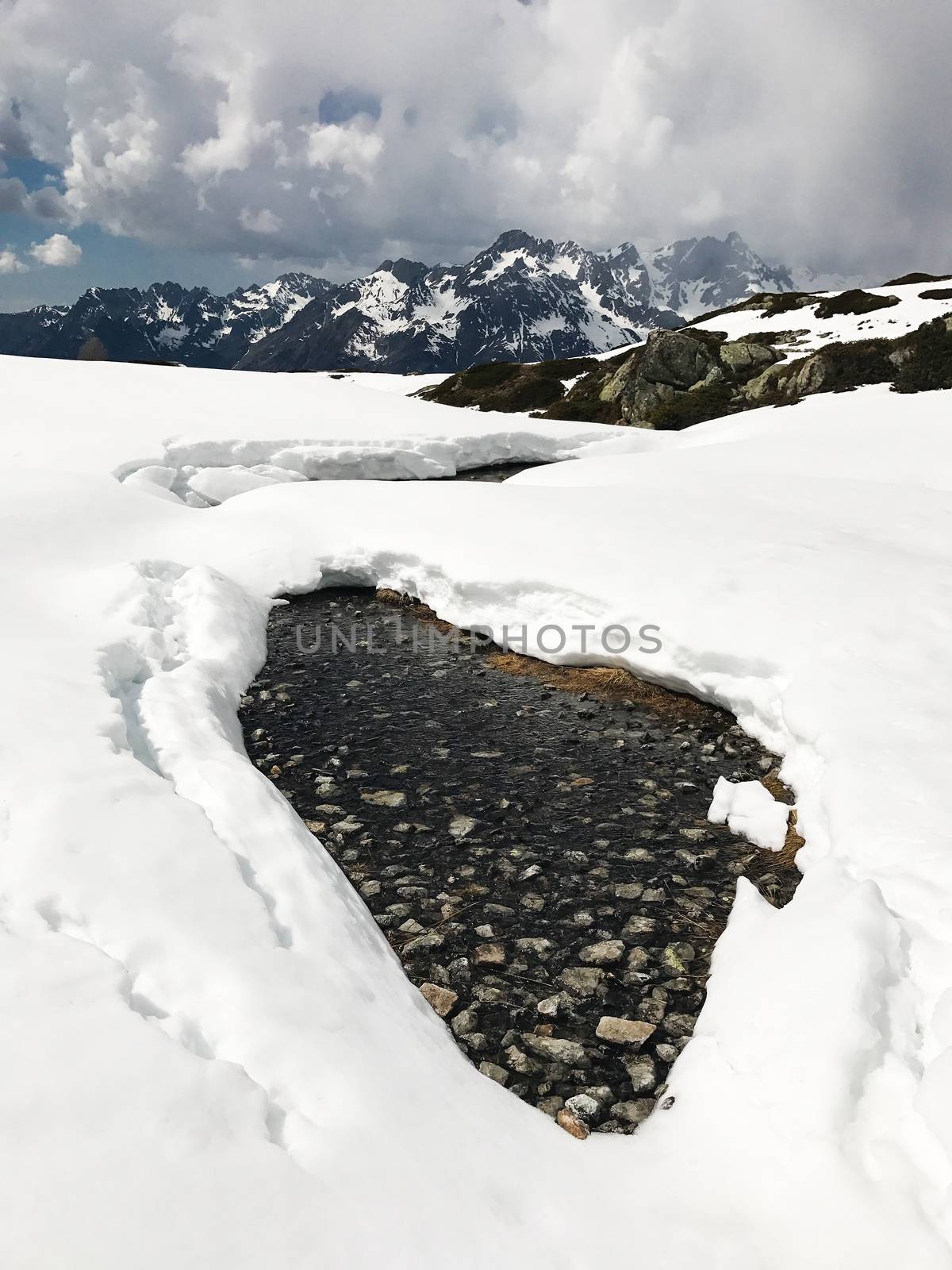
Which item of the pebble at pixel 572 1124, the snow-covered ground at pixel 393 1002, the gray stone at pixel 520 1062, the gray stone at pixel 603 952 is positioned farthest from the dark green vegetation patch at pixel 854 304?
the pebble at pixel 572 1124

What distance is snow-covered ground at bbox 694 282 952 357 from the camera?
201ft

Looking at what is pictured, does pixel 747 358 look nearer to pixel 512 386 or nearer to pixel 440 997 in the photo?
pixel 512 386

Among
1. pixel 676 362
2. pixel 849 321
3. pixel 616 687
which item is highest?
pixel 849 321

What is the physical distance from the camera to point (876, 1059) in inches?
195

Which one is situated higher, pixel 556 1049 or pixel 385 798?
pixel 385 798

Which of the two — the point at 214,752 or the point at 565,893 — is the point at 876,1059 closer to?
the point at 565,893

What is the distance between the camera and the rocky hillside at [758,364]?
167ft

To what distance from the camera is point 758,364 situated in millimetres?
61594

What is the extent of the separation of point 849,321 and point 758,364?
12828mm

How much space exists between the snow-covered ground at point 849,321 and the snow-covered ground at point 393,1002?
58585 mm

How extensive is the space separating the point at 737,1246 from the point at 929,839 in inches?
169

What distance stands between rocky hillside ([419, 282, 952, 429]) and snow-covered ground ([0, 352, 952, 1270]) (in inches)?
1492

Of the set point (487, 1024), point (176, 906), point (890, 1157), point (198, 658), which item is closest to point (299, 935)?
point (176, 906)

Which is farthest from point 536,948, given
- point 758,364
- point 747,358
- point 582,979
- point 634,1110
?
point 747,358
